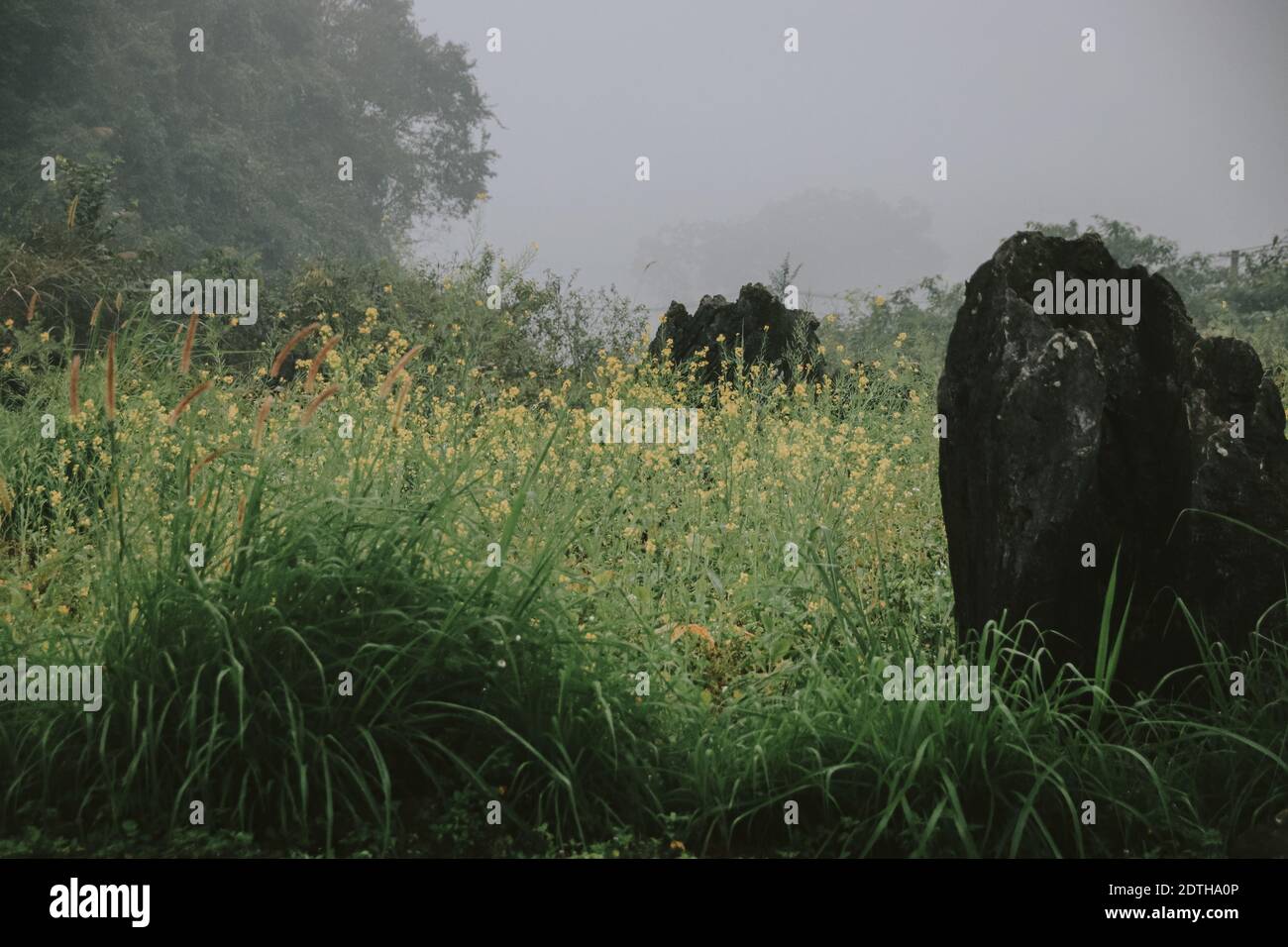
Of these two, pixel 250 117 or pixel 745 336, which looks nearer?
pixel 745 336

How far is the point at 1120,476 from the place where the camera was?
12.1 feet

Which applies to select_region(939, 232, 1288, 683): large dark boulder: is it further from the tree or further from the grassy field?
the tree

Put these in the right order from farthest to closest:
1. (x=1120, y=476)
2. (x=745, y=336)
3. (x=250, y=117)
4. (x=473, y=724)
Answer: (x=250, y=117), (x=745, y=336), (x=1120, y=476), (x=473, y=724)

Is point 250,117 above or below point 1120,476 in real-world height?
above

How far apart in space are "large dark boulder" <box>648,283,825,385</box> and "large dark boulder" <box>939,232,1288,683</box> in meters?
5.10

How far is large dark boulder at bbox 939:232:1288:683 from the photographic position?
3586mm

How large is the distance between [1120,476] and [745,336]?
5.58m

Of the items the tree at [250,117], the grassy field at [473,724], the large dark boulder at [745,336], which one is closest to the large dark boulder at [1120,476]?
the grassy field at [473,724]

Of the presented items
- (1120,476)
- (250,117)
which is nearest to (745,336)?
(1120,476)

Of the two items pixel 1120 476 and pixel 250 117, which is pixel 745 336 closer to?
pixel 1120 476

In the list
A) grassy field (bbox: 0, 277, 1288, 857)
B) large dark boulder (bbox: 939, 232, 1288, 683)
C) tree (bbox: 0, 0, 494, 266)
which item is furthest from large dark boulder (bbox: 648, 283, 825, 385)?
tree (bbox: 0, 0, 494, 266)

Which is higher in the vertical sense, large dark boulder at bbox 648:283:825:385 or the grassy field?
large dark boulder at bbox 648:283:825:385

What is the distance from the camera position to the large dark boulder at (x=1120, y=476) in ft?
11.8

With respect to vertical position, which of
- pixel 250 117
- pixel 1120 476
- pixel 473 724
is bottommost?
pixel 473 724
